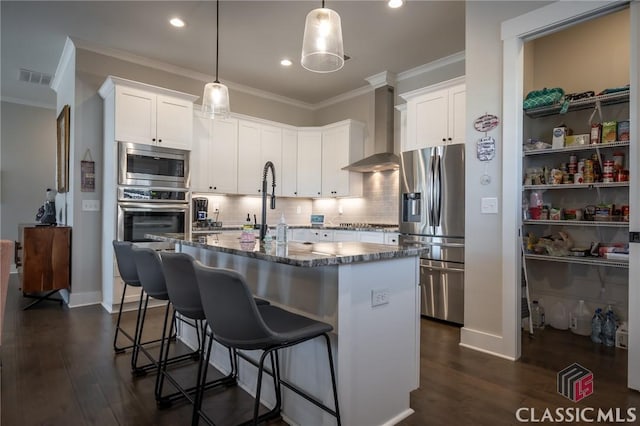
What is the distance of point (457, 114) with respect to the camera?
384cm

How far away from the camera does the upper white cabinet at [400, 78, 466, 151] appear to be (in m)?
3.85

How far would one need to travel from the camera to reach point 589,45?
346 centimetres

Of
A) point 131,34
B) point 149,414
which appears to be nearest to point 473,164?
point 149,414

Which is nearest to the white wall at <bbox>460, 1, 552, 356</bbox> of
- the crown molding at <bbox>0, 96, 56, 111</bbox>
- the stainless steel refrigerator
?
the stainless steel refrigerator

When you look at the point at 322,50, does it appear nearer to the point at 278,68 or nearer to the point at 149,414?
the point at 149,414

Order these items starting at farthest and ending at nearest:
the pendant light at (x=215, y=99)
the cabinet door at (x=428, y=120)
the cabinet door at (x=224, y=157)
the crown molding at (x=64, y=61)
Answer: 1. the cabinet door at (x=224, y=157)
2. the crown molding at (x=64, y=61)
3. the cabinet door at (x=428, y=120)
4. the pendant light at (x=215, y=99)


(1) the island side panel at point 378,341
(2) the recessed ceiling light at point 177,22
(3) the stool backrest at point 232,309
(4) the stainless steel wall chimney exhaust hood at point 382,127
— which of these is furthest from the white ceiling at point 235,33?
(3) the stool backrest at point 232,309

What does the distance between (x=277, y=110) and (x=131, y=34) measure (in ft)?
8.20

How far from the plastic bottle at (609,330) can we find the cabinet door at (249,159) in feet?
14.1

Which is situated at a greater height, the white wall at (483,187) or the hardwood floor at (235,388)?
the white wall at (483,187)

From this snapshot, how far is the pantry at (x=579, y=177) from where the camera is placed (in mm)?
3104

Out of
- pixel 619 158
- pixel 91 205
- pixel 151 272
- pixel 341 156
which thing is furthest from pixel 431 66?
pixel 91 205

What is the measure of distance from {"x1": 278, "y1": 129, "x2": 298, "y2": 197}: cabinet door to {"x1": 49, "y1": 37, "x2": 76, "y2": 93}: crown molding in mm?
2845

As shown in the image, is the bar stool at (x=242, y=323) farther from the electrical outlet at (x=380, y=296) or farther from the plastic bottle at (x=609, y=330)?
the plastic bottle at (x=609, y=330)
